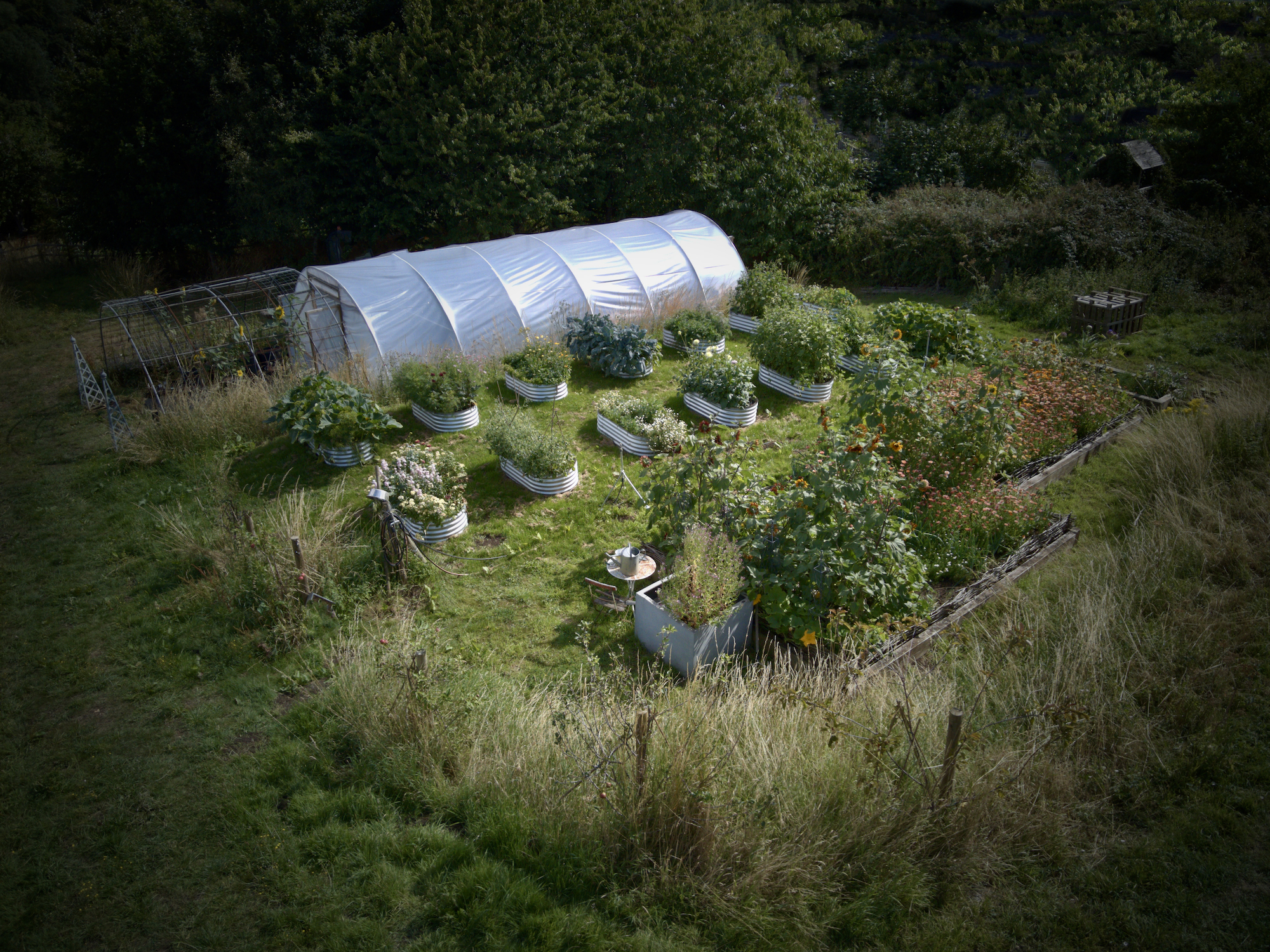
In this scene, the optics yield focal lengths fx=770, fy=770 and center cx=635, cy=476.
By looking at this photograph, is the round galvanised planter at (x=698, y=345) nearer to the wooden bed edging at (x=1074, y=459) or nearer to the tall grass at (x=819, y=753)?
the wooden bed edging at (x=1074, y=459)

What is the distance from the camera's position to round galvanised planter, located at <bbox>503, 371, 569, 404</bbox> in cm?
1050

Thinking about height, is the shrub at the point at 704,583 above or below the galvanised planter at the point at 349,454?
above

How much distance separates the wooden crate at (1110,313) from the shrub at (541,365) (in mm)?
8057

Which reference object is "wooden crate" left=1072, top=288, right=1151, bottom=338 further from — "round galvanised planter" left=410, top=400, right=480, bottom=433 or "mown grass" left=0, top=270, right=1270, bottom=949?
"round galvanised planter" left=410, top=400, right=480, bottom=433

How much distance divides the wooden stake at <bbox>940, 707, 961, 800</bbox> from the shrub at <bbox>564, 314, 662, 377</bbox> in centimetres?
770

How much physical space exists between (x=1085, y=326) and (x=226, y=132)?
16.3 meters

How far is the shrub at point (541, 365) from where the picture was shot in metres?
10.5

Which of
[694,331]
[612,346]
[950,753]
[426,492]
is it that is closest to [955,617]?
[950,753]

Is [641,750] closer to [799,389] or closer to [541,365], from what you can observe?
[541,365]

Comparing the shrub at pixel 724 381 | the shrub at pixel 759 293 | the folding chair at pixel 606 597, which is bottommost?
the folding chair at pixel 606 597

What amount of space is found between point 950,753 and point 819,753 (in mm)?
716

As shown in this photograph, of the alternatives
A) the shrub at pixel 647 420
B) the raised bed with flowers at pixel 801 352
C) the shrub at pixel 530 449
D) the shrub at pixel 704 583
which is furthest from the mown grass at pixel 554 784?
the raised bed with flowers at pixel 801 352

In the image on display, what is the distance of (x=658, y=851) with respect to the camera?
13.8ft

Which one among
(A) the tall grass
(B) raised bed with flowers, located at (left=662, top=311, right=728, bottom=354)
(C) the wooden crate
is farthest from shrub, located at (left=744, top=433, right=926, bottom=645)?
(C) the wooden crate
